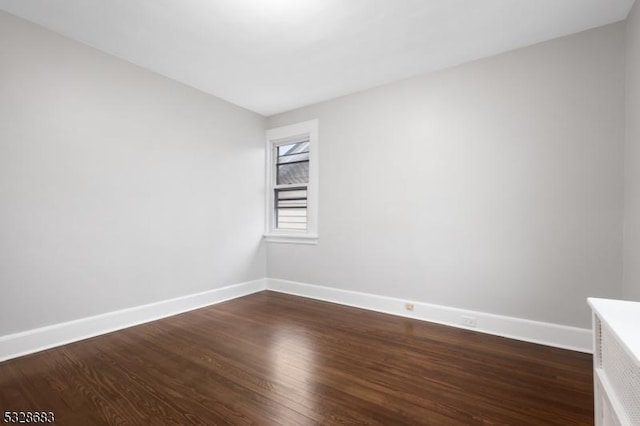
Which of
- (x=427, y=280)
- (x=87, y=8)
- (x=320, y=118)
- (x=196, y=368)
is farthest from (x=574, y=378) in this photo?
(x=87, y=8)

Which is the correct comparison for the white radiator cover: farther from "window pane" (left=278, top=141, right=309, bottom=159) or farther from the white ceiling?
"window pane" (left=278, top=141, right=309, bottom=159)

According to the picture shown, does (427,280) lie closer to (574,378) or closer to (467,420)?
(574,378)

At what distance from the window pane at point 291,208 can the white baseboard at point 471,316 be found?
0.88 meters

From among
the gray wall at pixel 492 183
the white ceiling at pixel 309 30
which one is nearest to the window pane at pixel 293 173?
the gray wall at pixel 492 183

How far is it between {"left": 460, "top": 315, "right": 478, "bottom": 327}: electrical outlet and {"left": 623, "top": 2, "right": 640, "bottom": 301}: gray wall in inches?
43.7

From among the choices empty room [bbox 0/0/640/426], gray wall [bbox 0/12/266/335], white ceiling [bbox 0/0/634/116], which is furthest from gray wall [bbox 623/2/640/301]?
gray wall [bbox 0/12/266/335]

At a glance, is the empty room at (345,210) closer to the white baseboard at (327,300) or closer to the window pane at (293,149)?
the white baseboard at (327,300)

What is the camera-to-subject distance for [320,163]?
12.8ft

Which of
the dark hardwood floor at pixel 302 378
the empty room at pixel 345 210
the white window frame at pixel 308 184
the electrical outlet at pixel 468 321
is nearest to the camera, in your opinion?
the dark hardwood floor at pixel 302 378

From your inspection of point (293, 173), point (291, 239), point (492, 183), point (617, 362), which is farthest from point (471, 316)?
point (293, 173)

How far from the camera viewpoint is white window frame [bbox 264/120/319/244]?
3.93 metres

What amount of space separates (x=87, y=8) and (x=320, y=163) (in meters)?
2.63

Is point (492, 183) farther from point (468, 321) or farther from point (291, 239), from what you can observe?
point (291, 239)

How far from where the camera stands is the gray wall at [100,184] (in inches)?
88.7
